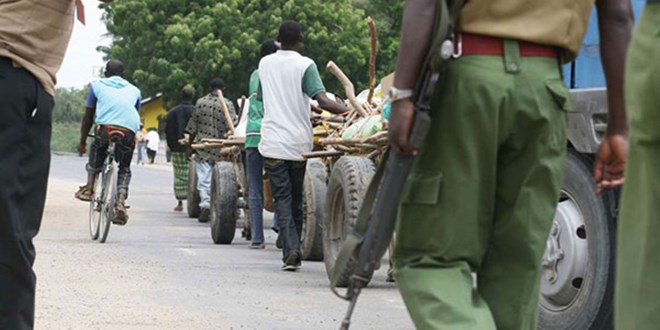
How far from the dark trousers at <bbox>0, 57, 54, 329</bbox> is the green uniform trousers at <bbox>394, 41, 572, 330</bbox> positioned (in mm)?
1425

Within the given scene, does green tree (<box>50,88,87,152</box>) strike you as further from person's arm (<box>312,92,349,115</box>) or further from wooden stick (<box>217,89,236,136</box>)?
person's arm (<box>312,92,349,115</box>)

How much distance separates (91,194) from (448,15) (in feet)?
38.9

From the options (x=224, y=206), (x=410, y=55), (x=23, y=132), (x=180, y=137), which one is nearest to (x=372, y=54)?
(x=224, y=206)

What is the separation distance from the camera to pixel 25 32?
5543mm

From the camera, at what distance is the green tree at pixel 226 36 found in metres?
57.5

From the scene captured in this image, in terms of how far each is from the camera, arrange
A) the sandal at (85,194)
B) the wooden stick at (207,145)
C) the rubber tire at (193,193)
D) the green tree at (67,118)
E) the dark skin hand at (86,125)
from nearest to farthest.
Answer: the dark skin hand at (86,125) → the sandal at (85,194) → the wooden stick at (207,145) → the rubber tire at (193,193) → the green tree at (67,118)

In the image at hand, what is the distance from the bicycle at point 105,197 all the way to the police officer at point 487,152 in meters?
10.9

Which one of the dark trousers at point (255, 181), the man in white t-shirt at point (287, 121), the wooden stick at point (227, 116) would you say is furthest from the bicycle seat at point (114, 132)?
the man in white t-shirt at point (287, 121)

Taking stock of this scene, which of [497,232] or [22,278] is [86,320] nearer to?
[22,278]

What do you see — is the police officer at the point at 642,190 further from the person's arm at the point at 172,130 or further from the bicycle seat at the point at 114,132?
the person's arm at the point at 172,130

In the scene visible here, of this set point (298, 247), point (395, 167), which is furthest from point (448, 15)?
point (298, 247)

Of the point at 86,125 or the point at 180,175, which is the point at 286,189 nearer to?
the point at 86,125

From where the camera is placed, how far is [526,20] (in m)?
4.72

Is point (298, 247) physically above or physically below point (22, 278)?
below
